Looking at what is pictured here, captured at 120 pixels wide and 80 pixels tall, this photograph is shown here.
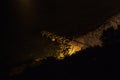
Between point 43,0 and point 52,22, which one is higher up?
point 43,0

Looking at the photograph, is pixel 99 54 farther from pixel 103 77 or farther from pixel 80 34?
pixel 80 34

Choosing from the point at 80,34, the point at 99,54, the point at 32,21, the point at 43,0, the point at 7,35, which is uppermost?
the point at 43,0

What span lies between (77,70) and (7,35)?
4.82 metres

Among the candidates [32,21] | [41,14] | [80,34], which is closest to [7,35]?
[32,21]

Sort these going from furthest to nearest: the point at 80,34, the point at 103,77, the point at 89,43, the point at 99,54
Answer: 1. the point at 80,34
2. the point at 89,43
3. the point at 99,54
4. the point at 103,77

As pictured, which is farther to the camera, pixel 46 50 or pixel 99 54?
pixel 46 50

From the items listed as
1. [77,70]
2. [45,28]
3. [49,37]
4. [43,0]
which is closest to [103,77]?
[77,70]

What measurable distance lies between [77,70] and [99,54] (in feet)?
2.19

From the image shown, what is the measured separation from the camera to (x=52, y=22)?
9578 mm

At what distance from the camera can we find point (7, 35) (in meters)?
9.11

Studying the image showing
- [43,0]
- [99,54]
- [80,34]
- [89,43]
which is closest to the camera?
[99,54]

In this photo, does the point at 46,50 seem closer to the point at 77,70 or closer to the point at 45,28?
the point at 45,28

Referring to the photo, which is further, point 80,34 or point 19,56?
point 80,34

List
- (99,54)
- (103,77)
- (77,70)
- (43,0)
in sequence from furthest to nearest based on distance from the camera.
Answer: (43,0), (99,54), (77,70), (103,77)
